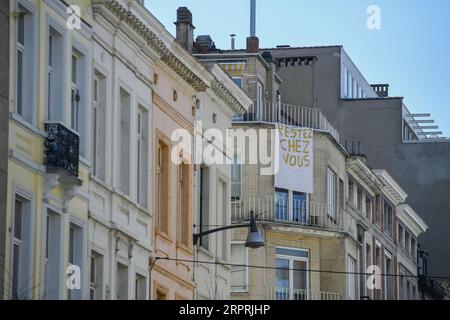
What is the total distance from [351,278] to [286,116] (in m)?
7.27

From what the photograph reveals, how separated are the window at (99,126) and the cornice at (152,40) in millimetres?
1590

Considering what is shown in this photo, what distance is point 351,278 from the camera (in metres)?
82.0

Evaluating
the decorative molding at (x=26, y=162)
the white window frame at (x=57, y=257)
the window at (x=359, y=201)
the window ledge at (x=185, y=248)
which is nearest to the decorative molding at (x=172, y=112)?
the window ledge at (x=185, y=248)

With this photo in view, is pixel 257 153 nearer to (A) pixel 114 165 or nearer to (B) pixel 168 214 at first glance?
(B) pixel 168 214

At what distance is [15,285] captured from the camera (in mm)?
38062

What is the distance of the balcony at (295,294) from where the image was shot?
75.4 metres

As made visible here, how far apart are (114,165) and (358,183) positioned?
4123 cm

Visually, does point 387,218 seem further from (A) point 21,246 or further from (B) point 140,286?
(A) point 21,246

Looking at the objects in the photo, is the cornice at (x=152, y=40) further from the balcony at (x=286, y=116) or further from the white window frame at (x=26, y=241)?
the balcony at (x=286, y=116)

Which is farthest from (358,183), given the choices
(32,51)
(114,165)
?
(32,51)

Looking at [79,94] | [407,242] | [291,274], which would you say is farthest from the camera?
[407,242]

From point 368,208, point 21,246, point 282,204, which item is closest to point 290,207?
point 282,204

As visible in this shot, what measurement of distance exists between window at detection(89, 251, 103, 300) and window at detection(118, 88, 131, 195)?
292cm

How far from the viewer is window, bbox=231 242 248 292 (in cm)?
7456
